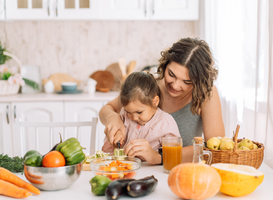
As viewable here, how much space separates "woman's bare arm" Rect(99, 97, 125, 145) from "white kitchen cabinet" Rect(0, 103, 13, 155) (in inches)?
56.2

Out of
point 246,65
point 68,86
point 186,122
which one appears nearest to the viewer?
point 186,122

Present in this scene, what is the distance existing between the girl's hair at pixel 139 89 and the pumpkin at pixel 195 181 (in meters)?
0.61

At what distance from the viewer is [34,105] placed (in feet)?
9.48

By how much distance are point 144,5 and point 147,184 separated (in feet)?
7.61

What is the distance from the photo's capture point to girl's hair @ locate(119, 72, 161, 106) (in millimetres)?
1487

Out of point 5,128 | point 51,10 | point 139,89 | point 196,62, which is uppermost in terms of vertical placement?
point 51,10

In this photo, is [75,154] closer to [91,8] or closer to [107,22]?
[91,8]

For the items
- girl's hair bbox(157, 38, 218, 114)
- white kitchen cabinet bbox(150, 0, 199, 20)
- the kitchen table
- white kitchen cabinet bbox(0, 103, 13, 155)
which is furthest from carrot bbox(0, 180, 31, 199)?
white kitchen cabinet bbox(150, 0, 199, 20)

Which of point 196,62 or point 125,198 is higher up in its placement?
point 196,62

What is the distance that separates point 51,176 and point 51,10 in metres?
2.28

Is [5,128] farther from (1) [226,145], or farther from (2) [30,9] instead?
(1) [226,145]

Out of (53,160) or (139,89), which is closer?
(53,160)

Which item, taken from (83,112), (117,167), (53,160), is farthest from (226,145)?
(83,112)

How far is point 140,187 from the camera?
964mm
